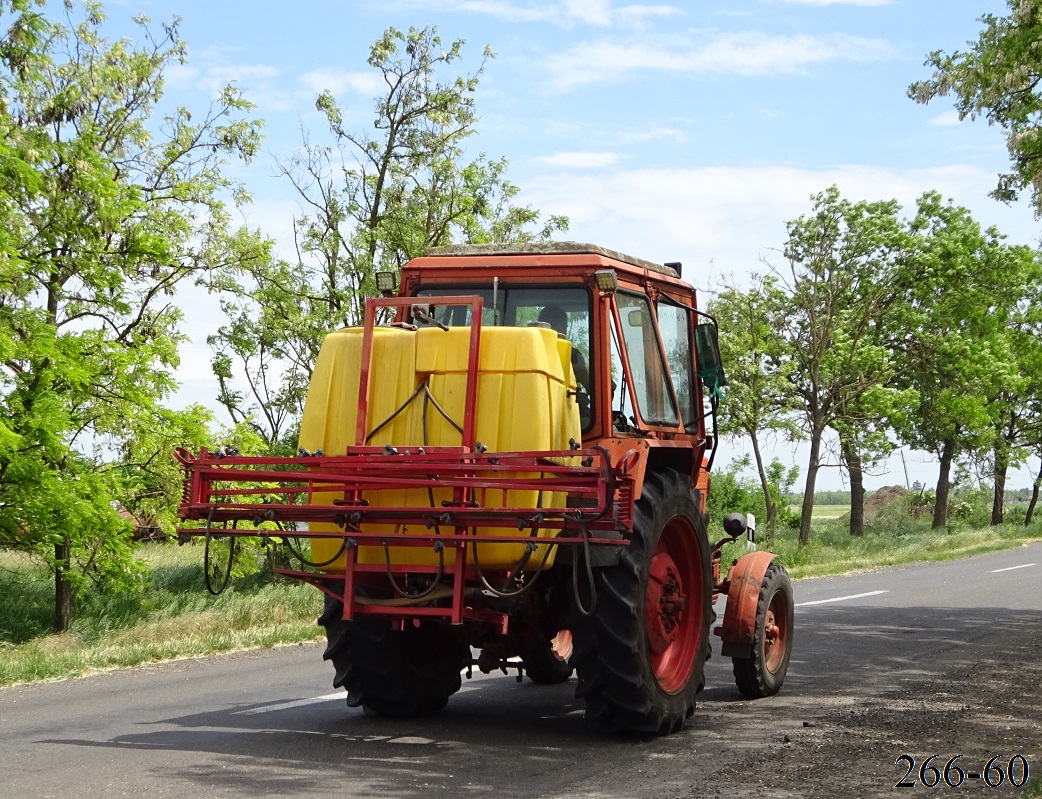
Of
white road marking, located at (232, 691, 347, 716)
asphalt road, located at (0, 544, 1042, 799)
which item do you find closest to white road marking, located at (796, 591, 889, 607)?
asphalt road, located at (0, 544, 1042, 799)

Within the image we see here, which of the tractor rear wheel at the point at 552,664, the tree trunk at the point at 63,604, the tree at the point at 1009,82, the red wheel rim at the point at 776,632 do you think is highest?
the tree at the point at 1009,82

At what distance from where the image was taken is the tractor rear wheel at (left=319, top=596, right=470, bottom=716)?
26.3ft

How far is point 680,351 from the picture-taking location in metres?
9.16

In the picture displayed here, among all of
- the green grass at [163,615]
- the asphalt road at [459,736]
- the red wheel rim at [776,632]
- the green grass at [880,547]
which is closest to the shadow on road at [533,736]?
the asphalt road at [459,736]

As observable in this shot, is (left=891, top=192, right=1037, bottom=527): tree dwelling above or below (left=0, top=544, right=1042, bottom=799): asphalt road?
above

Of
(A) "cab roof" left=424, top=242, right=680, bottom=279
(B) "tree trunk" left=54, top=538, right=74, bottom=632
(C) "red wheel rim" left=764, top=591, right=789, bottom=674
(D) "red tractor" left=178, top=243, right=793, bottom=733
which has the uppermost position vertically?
(A) "cab roof" left=424, top=242, right=680, bottom=279

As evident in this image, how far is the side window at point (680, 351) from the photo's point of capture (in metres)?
8.90

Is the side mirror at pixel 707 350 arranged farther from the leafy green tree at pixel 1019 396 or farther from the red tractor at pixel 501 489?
the leafy green tree at pixel 1019 396

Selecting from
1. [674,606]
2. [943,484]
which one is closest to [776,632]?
[674,606]

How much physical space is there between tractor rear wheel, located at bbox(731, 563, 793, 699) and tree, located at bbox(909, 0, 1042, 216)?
25.0 ft

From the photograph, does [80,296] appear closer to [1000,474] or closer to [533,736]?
[533,736]

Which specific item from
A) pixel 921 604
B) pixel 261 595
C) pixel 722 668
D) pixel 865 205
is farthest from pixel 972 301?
pixel 722 668

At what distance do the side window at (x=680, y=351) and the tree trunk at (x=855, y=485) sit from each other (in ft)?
104

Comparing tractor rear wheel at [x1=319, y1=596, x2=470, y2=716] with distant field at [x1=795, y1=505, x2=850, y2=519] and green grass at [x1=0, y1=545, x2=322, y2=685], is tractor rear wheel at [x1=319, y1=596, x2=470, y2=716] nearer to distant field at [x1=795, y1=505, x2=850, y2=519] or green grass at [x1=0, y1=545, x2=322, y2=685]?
green grass at [x1=0, y1=545, x2=322, y2=685]
